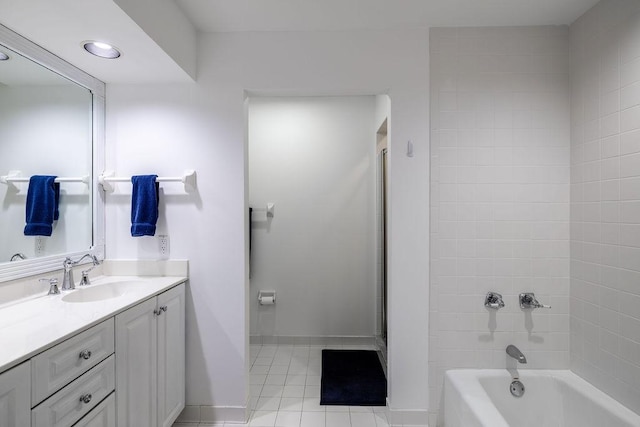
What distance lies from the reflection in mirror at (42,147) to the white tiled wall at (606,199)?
3006mm

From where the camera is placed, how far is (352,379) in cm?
249

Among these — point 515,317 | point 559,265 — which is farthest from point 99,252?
point 559,265

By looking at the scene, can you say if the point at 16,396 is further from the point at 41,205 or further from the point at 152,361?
the point at 41,205

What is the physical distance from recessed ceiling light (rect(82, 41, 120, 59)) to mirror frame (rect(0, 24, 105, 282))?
0.74 feet

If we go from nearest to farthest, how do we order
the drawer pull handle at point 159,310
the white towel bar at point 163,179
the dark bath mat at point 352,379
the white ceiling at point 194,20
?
the white ceiling at point 194,20 < the drawer pull handle at point 159,310 < the white towel bar at point 163,179 < the dark bath mat at point 352,379

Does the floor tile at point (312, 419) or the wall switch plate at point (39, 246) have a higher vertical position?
the wall switch plate at point (39, 246)

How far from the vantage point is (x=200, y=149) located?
2.01m

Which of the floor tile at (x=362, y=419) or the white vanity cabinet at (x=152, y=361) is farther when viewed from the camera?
the floor tile at (x=362, y=419)

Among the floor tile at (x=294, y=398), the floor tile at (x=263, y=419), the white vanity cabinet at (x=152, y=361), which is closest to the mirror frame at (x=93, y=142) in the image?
the white vanity cabinet at (x=152, y=361)

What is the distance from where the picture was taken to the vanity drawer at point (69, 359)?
99cm

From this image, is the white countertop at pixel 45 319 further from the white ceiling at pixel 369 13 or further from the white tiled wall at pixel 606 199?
the white tiled wall at pixel 606 199

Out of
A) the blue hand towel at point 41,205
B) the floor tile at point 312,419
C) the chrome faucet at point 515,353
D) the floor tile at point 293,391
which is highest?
the blue hand towel at point 41,205

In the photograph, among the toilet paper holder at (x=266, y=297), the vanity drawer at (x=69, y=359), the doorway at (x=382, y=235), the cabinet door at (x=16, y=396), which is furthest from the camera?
the toilet paper holder at (x=266, y=297)

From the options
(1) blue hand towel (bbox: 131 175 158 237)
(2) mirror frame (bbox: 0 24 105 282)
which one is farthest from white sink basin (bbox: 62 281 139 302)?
(1) blue hand towel (bbox: 131 175 158 237)
